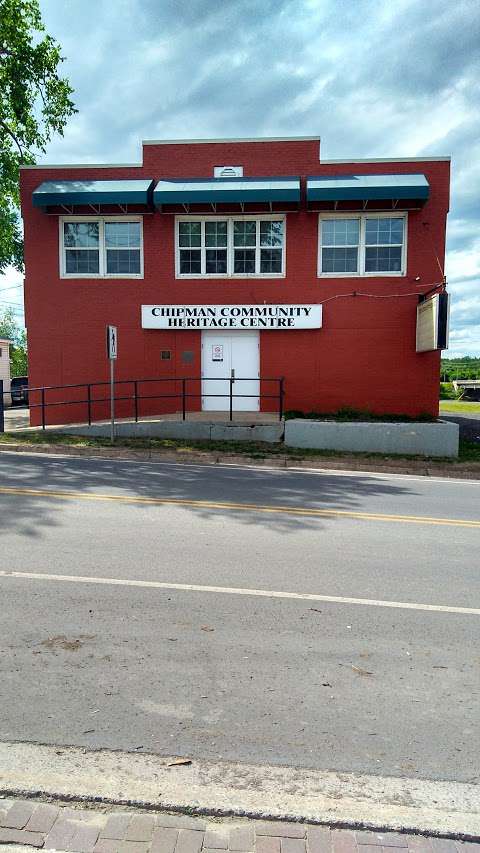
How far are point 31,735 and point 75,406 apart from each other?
1643 cm

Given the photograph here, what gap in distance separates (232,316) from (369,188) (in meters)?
5.27

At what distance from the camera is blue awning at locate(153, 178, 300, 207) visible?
54.4 ft

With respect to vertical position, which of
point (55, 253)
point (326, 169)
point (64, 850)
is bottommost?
point (64, 850)

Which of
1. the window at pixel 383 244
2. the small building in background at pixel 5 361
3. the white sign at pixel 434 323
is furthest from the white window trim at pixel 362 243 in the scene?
the small building in background at pixel 5 361

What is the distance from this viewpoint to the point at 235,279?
18078 mm

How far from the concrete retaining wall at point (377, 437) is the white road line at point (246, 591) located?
9.57 meters

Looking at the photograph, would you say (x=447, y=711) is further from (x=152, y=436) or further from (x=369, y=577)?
(x=152, y=436)

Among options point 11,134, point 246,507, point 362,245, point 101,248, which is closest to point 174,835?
point 246,507

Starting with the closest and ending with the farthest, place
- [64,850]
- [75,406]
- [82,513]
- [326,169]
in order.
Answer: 1. [64,850]
2. [82,513]
3. [326,169]
4. [75,406]

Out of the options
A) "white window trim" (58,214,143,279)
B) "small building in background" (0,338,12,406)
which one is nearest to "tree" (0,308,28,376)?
"small building in background" (0,338,12,406)

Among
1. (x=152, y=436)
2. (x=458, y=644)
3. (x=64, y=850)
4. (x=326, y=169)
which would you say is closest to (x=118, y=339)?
(x=152, y=436)

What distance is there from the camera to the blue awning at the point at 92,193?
1705 centimetres

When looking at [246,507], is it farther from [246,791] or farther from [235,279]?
[235,279]

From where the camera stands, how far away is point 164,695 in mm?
3398
